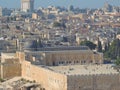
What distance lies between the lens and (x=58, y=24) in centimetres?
9700

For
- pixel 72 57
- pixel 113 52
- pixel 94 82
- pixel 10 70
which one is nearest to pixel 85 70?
pixel 94 82

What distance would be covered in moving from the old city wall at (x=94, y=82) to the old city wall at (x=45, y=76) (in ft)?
1.29

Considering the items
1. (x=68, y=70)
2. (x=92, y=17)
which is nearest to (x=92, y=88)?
(x=68, y=70)

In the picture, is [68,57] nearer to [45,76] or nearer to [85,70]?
[45,76]

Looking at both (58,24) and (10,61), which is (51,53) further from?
(58,24)

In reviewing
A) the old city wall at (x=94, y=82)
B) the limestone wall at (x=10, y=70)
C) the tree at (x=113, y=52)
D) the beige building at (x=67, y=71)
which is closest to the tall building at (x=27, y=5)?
the tree at (x=113, y=52)

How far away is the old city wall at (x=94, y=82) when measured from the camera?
3150 centimetres

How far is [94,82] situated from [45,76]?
134 inches

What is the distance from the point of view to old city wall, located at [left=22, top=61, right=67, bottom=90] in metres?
32.1

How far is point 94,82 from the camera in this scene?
104 feet

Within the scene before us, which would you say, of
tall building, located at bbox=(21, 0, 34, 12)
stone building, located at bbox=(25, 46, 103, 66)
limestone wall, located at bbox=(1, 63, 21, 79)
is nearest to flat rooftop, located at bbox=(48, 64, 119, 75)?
limestone wall, located at bbox=(1, 63, 21, 79)

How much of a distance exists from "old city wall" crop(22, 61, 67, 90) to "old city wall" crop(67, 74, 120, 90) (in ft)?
1.29

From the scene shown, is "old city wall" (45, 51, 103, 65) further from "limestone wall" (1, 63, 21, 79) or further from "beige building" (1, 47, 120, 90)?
"limestone wall" (1, 63, 21, 79)

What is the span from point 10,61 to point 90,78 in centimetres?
902
